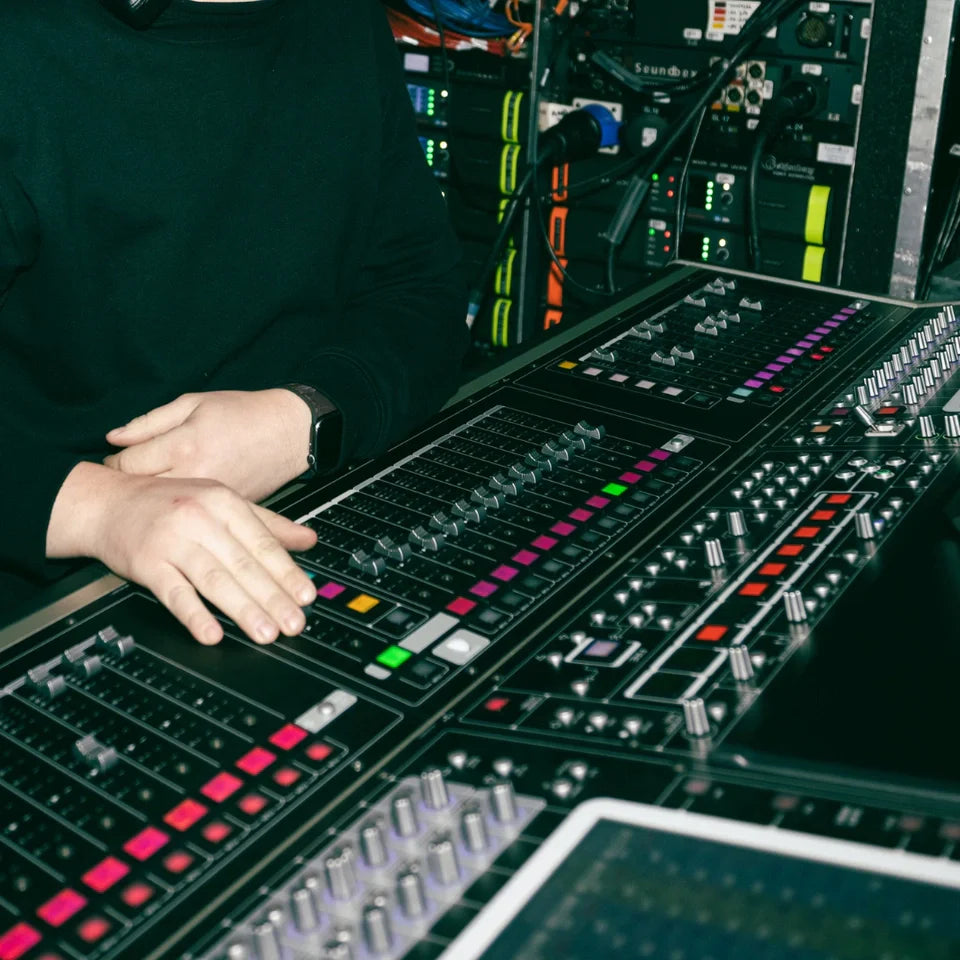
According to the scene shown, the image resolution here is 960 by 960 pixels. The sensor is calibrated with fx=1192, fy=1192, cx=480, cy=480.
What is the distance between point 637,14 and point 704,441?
111 cm

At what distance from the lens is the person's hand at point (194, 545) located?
0.80 m

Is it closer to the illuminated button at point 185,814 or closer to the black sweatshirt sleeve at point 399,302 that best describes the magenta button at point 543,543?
the black sweatshirt sleeve at point 399,302

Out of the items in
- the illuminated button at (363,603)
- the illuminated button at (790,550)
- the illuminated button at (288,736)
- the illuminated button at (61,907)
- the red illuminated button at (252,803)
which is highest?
the illuminated button at (790,550)

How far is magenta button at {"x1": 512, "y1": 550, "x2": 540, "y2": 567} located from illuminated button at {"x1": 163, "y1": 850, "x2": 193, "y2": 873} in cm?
36

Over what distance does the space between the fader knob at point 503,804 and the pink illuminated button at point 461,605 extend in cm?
22

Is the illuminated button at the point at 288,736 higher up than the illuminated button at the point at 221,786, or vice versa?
the illuminated button at the point at 288,736

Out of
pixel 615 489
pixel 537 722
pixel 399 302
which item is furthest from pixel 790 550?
pixel 399 302

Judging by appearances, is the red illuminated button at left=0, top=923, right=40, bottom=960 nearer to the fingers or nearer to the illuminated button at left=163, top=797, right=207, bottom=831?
the illuminated button at left=163, top=797, right=207, bottom=831

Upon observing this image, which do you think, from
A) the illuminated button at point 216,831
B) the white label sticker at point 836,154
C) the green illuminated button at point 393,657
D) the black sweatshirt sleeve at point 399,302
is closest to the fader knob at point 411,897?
the illuminated button at point 216,831

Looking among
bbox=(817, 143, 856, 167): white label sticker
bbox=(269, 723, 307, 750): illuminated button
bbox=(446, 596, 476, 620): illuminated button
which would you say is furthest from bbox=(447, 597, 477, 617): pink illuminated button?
bbox=(817, 143, 856, 167): white label sticker

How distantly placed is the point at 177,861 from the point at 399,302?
85cm

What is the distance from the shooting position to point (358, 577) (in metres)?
0.87

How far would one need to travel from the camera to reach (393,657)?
77cm

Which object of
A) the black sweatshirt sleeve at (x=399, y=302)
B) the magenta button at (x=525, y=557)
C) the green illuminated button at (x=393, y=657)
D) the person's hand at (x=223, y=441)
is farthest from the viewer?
the black sweatshirt sleeve at (x=399, y=302)
